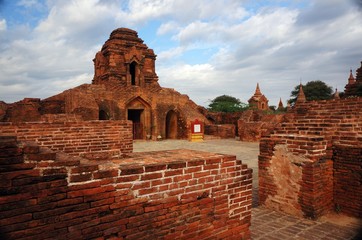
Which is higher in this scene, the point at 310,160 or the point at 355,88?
the point at 355,88

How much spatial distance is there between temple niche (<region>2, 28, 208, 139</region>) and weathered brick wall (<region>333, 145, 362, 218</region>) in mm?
14720

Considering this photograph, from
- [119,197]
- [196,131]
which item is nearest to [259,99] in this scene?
[196,131]

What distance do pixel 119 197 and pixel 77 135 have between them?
3704mm

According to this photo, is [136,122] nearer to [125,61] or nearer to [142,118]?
[142,118]

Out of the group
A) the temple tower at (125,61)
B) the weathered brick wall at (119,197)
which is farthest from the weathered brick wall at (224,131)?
the weathered brick wall at (119,197)

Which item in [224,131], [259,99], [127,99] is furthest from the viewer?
[259,99]

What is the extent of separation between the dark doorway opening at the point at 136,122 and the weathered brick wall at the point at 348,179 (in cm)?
1722

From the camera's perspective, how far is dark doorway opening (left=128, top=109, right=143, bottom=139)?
21.3 metres

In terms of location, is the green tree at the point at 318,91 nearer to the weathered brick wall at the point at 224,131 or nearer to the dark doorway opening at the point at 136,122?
the weathered brick wall at the point at 224,131

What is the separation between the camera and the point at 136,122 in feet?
72.9

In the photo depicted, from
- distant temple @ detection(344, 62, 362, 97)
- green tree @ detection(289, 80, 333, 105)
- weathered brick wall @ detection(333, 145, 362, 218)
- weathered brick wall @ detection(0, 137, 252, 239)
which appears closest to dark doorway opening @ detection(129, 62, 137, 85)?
distant temple @ detection(344, 62, 362, 97)

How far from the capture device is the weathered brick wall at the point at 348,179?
4645mm

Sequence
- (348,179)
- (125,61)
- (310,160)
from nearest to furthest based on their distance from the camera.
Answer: (310,160) < (348,179) < (125,61)

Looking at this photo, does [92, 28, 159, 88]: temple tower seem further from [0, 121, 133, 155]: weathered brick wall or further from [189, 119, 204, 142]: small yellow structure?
[0, 121, 133, 155]: weathered brick wall
